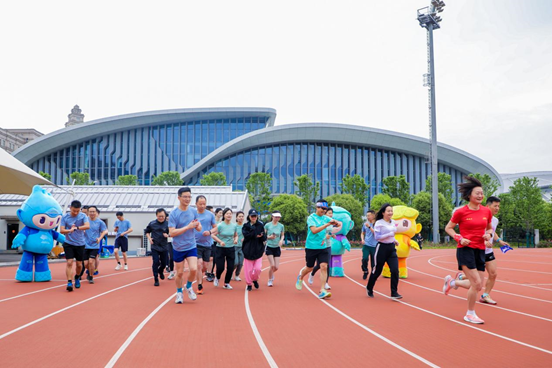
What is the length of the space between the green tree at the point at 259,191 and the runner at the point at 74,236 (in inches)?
1559

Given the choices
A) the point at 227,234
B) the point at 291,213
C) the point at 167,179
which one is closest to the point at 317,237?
the point at 227,234

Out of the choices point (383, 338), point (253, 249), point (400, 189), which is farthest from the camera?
point (400, 189)

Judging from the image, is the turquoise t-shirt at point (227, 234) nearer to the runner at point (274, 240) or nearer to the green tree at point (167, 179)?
the runner at point (274, 240)

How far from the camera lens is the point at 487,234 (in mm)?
6832

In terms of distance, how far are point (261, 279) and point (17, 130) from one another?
113669mm

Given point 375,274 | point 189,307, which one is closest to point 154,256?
point 189,307

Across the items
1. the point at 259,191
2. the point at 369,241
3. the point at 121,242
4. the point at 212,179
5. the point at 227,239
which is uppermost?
the point at 212,179

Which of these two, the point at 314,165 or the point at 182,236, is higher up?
the point at 314,165

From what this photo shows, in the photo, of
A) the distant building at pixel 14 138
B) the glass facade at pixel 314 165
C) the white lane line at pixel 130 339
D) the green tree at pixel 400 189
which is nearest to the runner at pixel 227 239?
the white lane line at pixel 130 339

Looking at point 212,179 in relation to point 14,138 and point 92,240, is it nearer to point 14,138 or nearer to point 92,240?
point 92,240

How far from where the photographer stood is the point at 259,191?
2108 inches

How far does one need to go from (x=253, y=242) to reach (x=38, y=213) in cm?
584

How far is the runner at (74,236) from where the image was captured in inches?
397

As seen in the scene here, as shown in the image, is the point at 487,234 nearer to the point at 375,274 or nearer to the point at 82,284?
the point at 375,274
